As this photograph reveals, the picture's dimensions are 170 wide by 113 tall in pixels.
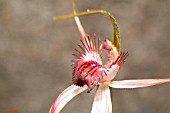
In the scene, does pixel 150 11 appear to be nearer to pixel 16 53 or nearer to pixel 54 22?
pixel 54 22

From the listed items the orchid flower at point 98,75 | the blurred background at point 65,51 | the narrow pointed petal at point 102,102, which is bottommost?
the narrow pointed petal at point 102,102

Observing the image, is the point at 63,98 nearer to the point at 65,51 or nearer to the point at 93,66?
the point at 93,66

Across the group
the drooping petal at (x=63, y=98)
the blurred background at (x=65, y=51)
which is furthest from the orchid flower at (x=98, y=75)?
the blurred background at (x=65, y=51)

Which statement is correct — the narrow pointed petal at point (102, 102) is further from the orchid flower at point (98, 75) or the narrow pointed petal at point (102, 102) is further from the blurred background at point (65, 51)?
the blurred background at point (65, 51)

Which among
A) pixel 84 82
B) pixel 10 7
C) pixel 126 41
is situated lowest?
pixel 84 82

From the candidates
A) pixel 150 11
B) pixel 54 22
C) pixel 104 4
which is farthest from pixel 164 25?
pixel 54 22

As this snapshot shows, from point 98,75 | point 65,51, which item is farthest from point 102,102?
point 65,51

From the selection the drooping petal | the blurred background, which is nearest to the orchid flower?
the drooping petal

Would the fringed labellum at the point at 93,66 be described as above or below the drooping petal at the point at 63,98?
above
